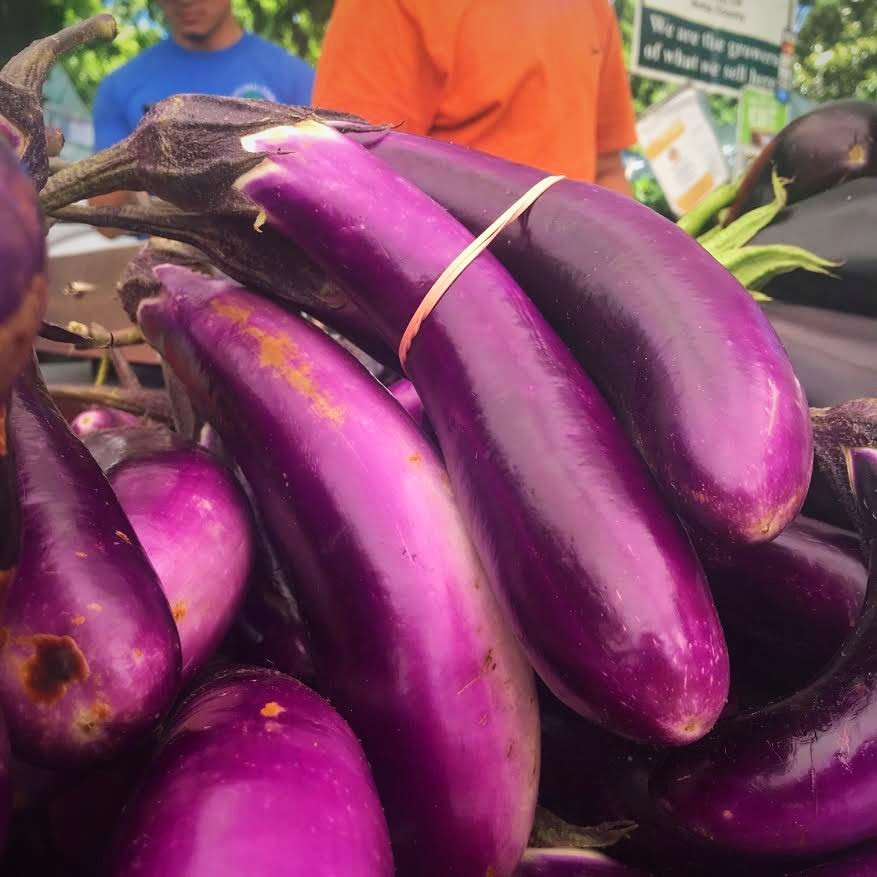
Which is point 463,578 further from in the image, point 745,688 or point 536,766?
point 745,688

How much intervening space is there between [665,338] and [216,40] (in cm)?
217

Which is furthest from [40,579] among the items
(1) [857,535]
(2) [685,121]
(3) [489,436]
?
(2) [685,121]

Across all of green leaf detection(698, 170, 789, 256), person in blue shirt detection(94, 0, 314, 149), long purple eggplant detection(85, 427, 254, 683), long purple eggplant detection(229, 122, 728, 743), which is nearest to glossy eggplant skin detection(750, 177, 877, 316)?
green leaf detection(698, 170, 789, 256)

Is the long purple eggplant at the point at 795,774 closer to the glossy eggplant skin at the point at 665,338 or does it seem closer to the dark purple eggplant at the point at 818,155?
the glossy eggplant skin at the point at 665,338

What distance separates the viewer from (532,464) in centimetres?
35

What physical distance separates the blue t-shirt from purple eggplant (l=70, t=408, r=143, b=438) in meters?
1.65

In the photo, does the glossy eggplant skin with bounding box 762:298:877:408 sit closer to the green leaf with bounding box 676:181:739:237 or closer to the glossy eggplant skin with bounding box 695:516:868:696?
the glossy eggplant skin with bounding box 695:516:868:696

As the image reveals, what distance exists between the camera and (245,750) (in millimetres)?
305

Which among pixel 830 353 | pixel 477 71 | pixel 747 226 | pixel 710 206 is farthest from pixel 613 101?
pixel 830 353

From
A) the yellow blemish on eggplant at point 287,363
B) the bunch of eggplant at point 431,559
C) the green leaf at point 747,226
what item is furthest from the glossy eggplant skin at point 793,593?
the green leaf at point 747,226

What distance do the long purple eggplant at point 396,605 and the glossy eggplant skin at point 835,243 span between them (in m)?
0.39

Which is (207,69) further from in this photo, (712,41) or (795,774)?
(795,774)

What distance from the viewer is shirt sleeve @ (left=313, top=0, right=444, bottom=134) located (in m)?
1.34

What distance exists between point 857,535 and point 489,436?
9.7 inches
